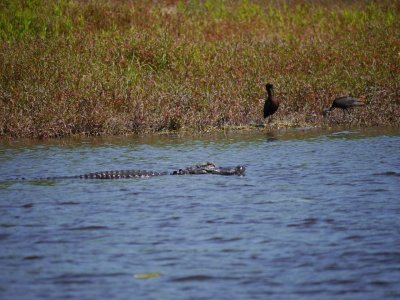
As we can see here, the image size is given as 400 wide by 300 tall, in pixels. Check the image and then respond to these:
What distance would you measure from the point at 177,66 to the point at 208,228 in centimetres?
1162

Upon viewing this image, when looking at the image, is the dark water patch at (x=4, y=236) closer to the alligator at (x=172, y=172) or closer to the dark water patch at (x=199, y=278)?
the dark water patch at (x=199, y=278)

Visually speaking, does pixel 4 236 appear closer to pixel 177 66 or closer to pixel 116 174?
pixel 116 174

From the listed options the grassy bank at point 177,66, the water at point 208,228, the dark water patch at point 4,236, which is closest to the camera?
the water at point 208,228

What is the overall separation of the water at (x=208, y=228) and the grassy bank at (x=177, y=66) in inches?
114

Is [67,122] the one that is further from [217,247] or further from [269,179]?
[217,247]

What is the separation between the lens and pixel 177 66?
62.7 feet

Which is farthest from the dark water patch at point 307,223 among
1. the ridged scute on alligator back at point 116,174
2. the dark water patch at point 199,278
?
the ridged scute on alligator back at point 116,174

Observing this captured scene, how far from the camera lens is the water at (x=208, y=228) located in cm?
597

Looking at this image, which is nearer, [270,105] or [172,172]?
[172,172]

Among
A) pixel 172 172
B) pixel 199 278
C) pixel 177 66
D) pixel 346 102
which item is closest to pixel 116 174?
pixel 172 172

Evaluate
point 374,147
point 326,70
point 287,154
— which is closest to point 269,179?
point 287,154

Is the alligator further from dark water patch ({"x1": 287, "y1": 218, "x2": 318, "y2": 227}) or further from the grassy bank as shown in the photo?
the grassy bank

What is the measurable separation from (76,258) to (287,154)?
6580 millimetres

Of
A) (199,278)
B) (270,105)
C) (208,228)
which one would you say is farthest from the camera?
(270,105)
